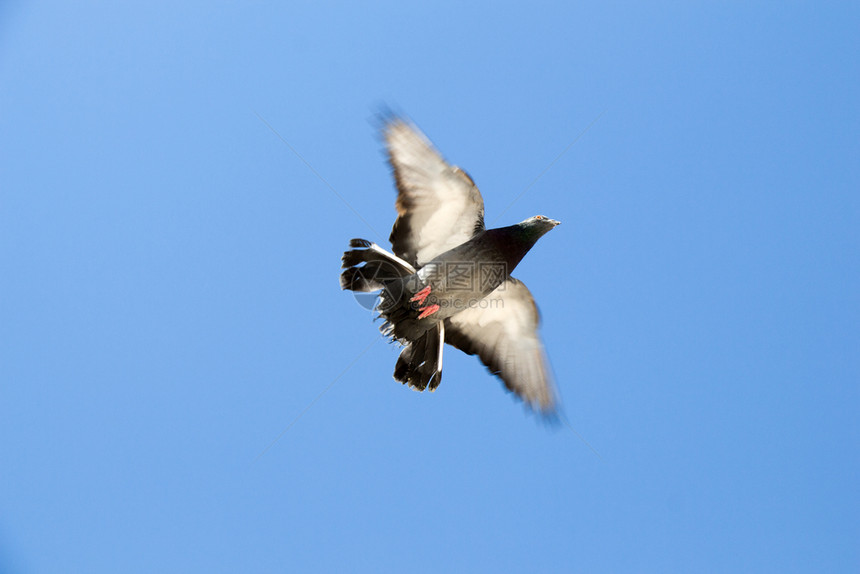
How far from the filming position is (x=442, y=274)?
197 inches

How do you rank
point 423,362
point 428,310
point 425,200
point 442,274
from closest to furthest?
point 442,274, point 428,310, point 425,200, point 423,362

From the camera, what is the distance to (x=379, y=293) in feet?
16.5

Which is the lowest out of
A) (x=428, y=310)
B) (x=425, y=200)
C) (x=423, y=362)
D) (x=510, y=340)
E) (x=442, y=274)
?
(x=423, y=362)

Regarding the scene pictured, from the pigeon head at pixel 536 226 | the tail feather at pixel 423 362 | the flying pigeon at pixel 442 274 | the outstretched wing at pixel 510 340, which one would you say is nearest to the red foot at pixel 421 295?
the flying pigeon at pixel 442 274

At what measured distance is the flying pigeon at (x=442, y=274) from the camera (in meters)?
5.00

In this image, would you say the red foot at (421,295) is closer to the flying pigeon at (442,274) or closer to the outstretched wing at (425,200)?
the flying pigeon at (442,274)

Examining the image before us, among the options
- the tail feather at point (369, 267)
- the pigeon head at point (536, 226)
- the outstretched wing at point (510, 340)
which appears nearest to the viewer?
the tail feather at point (369, 267)

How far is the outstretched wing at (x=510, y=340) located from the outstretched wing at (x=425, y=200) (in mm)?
693

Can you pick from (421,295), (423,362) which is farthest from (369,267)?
(423,362)

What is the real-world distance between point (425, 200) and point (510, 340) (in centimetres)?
163

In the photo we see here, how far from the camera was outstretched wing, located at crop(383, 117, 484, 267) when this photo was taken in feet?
16.3

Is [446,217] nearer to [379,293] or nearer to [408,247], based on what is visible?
[408,247]

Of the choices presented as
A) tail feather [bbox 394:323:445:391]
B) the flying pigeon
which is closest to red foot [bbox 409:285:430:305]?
the flying pigeon

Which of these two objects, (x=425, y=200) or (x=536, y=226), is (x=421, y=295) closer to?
(x=425, y=200)
